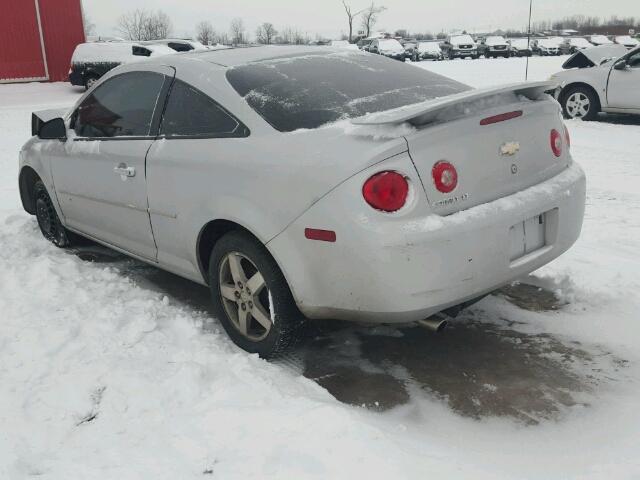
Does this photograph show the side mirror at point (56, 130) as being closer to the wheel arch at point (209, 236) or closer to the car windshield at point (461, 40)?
the wheel arch at point (209, 236)

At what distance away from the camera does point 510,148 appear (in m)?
2.97

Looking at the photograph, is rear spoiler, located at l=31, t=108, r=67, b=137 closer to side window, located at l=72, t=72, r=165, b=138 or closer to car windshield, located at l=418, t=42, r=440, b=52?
side window, located at l=72, t=72, r=165, b=138

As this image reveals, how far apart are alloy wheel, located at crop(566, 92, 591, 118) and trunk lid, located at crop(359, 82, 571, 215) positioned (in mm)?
8087

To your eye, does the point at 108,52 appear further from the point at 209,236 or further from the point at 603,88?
the point at 209,236

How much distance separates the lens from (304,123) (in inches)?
119

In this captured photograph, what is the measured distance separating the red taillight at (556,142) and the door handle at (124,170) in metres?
2.37

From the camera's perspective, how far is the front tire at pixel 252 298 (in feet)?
9.95

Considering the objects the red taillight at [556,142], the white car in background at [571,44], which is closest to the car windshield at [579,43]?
the white car in background at [571,44]

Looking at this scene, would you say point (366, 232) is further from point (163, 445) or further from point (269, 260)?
point (163, 445)

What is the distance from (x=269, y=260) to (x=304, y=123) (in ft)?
2.25

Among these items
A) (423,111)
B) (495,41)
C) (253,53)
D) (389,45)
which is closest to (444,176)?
(423,111)

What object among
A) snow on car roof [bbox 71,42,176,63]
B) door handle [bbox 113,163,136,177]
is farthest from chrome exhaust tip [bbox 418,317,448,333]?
snow on car roof [bbox 71,42,176,63]

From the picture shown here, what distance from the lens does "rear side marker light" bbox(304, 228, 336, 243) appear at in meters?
2.68

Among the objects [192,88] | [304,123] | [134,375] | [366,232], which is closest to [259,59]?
[192,88]
